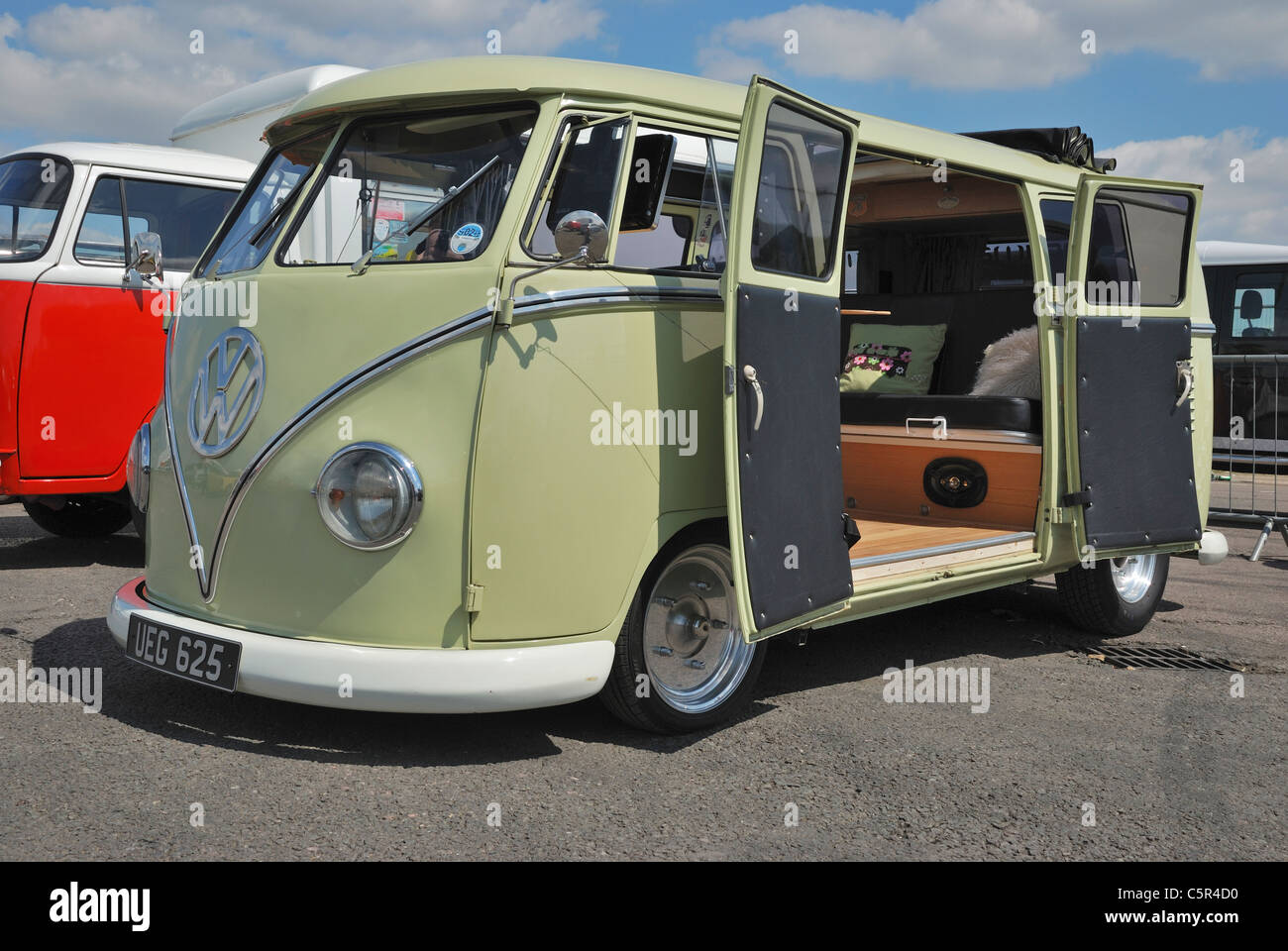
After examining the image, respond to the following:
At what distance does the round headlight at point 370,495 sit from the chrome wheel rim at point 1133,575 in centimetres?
406

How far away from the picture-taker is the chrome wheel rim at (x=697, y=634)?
4148 millimetres

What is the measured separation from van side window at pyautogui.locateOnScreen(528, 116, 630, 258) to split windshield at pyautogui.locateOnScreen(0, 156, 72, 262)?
4.30 metres

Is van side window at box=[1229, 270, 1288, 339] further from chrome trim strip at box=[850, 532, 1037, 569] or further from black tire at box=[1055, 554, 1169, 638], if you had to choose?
chrome trim strip at box=[850, 532, 1037, 569]

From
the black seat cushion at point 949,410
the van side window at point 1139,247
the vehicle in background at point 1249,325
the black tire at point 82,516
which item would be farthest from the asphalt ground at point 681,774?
the vehicle in background at point 1249,325

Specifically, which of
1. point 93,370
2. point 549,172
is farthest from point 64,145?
point 549,172

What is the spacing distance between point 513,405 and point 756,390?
2.51ft

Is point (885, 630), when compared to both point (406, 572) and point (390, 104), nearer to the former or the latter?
point (406, 572)

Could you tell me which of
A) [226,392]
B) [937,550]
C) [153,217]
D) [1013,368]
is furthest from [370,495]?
[153,217]

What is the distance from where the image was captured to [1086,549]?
5.50 m

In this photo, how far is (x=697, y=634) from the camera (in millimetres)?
4320

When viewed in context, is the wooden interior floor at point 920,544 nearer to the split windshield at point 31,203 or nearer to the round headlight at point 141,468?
the round headlight at point 141,468

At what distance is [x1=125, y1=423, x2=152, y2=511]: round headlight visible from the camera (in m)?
4.60

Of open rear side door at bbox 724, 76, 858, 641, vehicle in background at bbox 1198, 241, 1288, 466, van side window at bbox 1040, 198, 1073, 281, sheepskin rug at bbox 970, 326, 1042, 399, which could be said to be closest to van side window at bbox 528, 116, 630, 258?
open rear side door at bbox 724, 76, 858, 641

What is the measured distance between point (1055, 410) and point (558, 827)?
326cm
